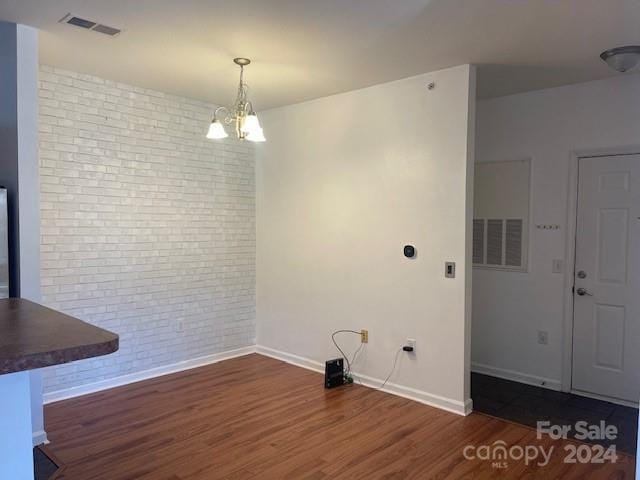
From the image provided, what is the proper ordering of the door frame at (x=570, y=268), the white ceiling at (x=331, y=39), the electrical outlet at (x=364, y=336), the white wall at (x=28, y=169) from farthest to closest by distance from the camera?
1. the electrical outlet at (x=364, y=336)
2. the door frame at (x=570, y=268)
3. the white wall at (x=28, y=169)
4. the white ceiling at (x=331, y=39)

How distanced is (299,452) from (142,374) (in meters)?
2.02

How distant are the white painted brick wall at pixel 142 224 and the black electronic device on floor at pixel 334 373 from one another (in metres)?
1.38

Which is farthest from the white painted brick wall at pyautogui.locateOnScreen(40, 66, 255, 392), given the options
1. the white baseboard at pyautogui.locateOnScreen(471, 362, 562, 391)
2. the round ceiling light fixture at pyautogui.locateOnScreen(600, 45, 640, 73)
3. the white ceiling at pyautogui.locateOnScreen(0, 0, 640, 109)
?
the round ceiling light fixture at pyautogui.locateOnScreen(600, 45, 640, 73)

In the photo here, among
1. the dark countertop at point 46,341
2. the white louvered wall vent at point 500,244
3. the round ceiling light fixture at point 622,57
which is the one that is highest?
the round ceiling light fixture at point 622,57

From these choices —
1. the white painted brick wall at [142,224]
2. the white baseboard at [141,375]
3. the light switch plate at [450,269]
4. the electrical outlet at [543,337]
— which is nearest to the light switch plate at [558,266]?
the electrical outlet at [543,337]

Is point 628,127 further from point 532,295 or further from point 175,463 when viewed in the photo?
point 175,463

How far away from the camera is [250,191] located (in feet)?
16.9

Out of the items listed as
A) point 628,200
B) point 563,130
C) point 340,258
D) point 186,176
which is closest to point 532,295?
point 628,200

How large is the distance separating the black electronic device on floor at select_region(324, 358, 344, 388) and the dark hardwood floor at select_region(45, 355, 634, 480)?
0.29 feet

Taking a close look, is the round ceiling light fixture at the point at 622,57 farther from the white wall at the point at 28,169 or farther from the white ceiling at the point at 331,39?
the white wall at the point at 28,169

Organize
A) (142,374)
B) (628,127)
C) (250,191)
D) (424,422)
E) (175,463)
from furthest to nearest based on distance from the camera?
1. (250,191)
2. (142,374)
3. (628,127)
4. (424,422)
5. (175,463)

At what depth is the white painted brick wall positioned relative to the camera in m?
3.76

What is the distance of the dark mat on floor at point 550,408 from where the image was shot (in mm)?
3377

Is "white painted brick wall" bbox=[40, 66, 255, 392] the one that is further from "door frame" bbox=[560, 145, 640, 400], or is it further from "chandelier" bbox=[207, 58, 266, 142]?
"door frame" bbox=[560, 145, 640, 400]
